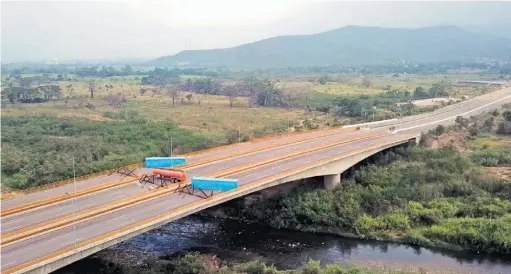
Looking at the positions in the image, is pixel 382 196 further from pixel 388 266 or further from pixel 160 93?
pixel 160 93

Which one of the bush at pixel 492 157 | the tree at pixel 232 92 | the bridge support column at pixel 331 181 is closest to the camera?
the bridge support column at pixel 331 181

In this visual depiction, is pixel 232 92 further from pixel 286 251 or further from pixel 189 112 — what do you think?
pixel 286 251

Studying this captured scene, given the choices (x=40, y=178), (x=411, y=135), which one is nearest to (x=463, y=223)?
(x=411, y=135)

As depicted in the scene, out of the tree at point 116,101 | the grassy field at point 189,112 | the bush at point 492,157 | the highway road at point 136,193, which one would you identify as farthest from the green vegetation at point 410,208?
the tree at point 116,101

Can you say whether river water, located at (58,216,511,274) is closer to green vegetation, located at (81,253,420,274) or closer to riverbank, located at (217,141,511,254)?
riverbank, located at (217,141,511,254)

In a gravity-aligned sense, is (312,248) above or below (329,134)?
below

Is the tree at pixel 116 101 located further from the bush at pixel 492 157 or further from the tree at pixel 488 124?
the bush at pixel 492 157

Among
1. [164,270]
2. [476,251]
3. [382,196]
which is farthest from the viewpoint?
[382,196]
